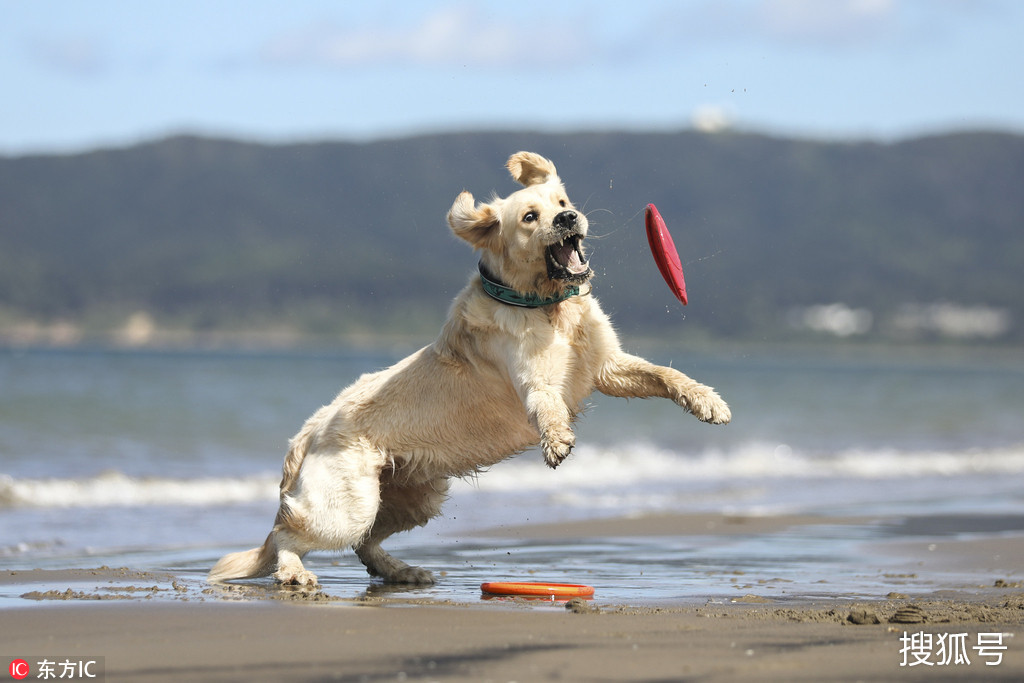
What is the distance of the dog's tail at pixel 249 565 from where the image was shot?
6.91 metres

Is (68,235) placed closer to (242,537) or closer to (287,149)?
(287,149)

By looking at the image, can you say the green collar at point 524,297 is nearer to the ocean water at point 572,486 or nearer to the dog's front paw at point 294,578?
the ocean water at point 572,486

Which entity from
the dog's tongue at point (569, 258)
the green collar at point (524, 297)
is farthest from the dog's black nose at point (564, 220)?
the green collar at point (524, 297)

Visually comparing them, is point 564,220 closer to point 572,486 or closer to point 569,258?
point 569,258

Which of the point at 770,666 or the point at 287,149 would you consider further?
the point at 287,149

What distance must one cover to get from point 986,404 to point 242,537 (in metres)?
29.0

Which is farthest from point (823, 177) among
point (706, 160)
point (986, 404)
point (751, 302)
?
point (986, 404)

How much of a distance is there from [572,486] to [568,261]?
8.18m

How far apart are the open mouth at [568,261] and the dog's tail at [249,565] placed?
237 cm

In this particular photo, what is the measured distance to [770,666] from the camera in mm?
4254

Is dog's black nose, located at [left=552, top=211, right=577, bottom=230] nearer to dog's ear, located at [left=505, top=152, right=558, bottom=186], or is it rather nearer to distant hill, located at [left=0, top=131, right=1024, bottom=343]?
dog's ear, located at [left=505, top=152, right=558, bottom=186]

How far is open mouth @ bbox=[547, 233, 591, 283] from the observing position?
6.40 metres

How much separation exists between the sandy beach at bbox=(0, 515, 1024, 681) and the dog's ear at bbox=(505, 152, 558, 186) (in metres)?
2.57

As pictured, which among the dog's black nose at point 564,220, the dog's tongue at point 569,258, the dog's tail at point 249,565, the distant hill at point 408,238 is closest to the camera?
the dog's black nose at point 564,220
